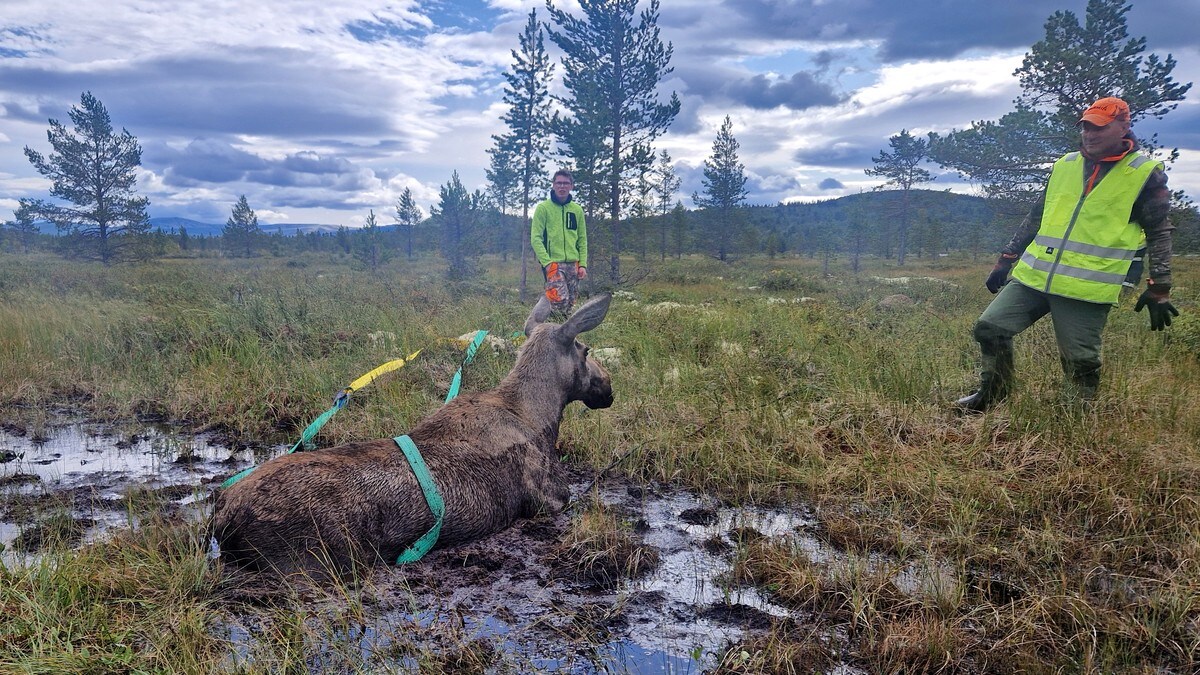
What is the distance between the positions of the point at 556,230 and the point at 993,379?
7.01 metres

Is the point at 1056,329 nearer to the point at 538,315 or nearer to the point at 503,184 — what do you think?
the point at 538,315

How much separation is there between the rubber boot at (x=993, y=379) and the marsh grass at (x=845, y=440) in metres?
0.17

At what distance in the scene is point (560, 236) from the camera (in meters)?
11.0

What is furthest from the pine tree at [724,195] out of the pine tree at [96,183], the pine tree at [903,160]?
the pine tree at [96,183]

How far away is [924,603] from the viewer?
3080mm

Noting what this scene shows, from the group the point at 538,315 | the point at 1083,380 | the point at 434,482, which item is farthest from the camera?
the point at 1083,380

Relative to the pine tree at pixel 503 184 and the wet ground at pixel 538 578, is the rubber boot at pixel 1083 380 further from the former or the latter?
the pine tree at pixel 503 184

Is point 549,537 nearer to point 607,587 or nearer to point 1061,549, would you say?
point 607,587

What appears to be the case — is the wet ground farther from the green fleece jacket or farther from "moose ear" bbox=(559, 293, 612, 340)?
the green fleece jacket

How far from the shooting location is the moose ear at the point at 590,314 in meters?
4.19

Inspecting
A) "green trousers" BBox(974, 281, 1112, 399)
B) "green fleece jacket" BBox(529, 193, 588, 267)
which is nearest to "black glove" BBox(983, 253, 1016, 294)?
"green trousers" BBox(974, 281, 1112, 399)

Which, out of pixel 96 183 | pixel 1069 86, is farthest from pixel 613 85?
pixel 96 183

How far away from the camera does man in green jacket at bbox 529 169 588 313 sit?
35.5 feet

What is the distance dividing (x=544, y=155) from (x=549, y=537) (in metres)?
32.0
